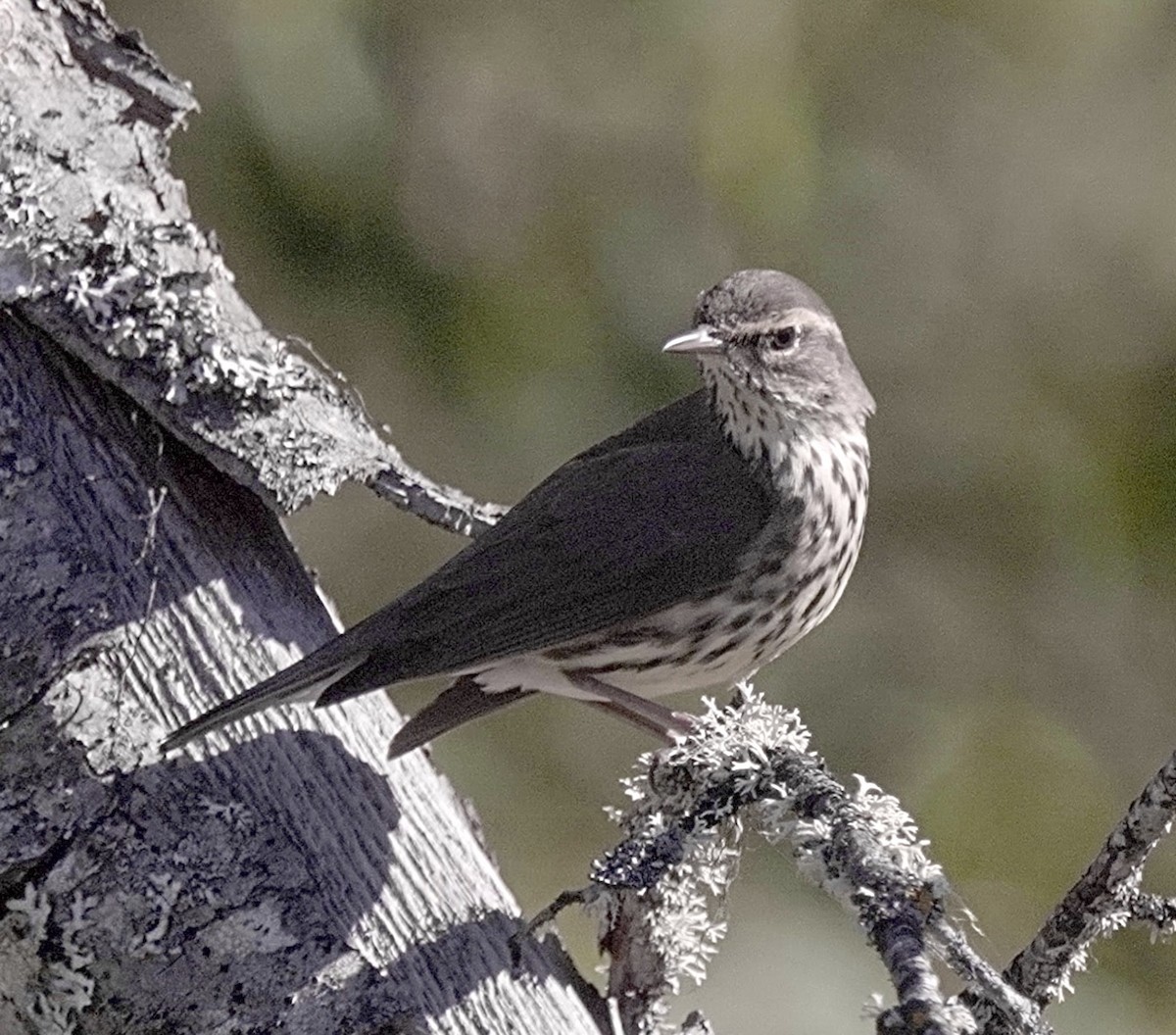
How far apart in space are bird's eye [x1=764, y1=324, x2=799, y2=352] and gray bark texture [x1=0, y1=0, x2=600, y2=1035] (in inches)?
37.6

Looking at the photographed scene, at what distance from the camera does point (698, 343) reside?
12.2 feet

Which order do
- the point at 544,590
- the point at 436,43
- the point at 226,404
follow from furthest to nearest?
1. the point at 436,43
2. the point at 544,590
3. the point at 226,404

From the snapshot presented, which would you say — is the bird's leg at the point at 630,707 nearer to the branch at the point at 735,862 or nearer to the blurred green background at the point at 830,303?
the branch at the point at 735,862

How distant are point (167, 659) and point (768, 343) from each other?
157 cm

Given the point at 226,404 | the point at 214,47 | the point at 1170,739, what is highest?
the point at 214,47

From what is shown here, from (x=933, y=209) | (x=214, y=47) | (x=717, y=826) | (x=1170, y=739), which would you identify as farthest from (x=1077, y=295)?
(x=717, y=826)

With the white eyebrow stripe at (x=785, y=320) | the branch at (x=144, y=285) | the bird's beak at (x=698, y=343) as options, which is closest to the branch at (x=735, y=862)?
the branch at (x=144, y=285)

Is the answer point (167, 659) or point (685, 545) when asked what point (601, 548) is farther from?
point (167, 659)

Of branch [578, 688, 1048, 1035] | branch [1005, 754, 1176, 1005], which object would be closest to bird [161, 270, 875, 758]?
branch [578, 688, 1048, 1035]

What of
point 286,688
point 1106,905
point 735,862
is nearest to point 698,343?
point 735,862

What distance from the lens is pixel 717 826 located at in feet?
8.61

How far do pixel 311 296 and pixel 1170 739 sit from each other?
2.37 meters

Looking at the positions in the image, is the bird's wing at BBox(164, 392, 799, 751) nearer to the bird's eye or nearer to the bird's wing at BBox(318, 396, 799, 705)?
the bird's wing at BBox(318, 396, 799, 705)

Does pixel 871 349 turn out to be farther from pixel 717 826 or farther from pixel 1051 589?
pixel 717 826
